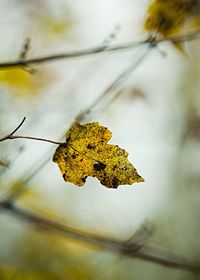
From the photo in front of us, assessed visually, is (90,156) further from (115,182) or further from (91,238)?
(91,238)

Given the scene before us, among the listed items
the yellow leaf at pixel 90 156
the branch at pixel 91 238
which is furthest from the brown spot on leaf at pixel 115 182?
the branch at pixel 91 238

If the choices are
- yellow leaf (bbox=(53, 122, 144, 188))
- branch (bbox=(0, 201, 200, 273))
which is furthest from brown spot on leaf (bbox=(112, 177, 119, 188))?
branch (bbox=(0, 201, 200, 273))

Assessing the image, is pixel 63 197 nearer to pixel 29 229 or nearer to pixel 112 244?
pixel 29 229

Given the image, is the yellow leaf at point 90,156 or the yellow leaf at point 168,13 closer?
the yellow leaf at point 90,156

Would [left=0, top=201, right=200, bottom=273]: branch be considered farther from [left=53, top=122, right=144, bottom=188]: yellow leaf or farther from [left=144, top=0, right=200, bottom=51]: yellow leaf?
[left=144, top=0, right=200, bottom=51]: yellow leaf

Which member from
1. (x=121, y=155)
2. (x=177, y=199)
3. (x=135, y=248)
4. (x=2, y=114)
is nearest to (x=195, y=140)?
(x=177, y=199)

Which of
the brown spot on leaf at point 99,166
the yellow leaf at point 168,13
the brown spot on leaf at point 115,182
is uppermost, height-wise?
the yellow leaf at point 168,13

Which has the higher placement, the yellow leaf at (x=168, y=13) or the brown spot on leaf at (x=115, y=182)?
the yellow leaf at (x=168, y=13)

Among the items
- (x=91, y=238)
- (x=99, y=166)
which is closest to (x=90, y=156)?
(x=99, y=166)

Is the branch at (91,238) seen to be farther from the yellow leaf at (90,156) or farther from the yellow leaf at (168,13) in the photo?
the yellow leaf at (168,13)

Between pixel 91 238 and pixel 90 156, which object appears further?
pixel 91 238
